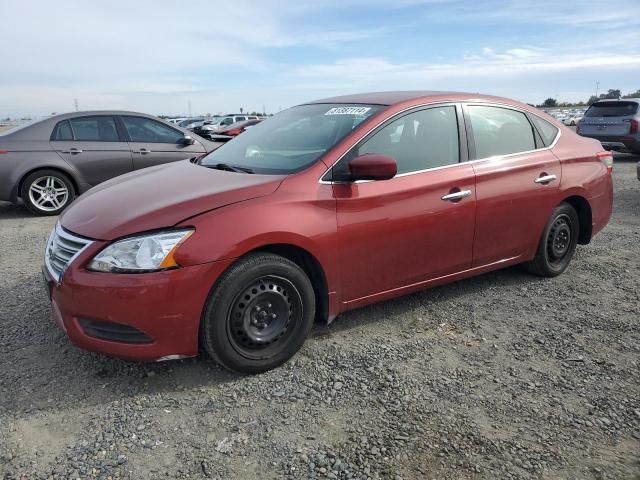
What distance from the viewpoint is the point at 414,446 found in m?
2.44

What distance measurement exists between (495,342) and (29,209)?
6.60 meters

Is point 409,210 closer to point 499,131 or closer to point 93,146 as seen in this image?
point 499,131

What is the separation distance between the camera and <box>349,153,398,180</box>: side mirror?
10.2 ft

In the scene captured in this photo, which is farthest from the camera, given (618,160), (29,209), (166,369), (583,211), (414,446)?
(618,160)

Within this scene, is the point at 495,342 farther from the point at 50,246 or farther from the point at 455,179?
the point at 50,246

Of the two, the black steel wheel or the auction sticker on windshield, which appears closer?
the black steel wheel

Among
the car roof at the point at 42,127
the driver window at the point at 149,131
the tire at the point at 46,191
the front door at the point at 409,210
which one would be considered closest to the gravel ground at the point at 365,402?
the front door at the point at 409,210

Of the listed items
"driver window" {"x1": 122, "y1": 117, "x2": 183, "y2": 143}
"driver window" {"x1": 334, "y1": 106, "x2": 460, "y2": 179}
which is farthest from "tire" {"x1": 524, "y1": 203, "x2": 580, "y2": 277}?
"driver window" {"x1": 122, "y1": 117, "x2": 183, "y2": 143}

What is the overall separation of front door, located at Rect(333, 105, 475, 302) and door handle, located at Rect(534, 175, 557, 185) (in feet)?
2.52

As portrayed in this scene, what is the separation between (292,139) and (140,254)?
1529mm

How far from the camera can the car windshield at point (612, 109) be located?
13.0 meters

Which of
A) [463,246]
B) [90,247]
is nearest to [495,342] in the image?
[463,246]

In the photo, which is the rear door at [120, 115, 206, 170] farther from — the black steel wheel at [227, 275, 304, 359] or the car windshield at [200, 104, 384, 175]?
the black steel wheel at [227, 275, 304, 359]

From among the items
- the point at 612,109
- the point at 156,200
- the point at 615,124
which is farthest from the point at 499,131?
the point at 612,109
